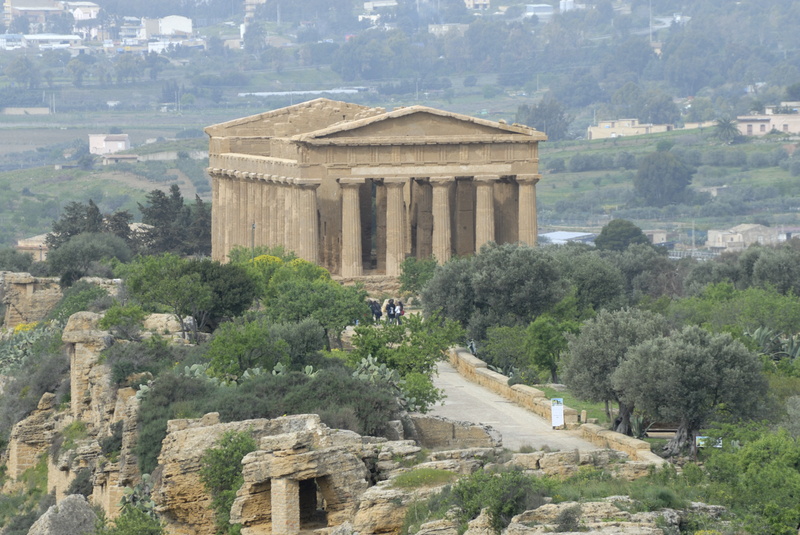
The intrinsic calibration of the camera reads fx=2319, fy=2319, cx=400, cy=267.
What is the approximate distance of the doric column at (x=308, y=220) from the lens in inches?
3322

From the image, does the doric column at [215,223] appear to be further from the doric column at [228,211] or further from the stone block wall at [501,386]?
the stone block wall at [501,386]

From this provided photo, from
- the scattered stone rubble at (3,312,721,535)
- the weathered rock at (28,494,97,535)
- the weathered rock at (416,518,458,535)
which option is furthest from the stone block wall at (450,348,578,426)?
the weathered rock at (416,518,458,535)

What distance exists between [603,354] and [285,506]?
43.7ft

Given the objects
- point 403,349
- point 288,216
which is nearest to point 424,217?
point 288,216

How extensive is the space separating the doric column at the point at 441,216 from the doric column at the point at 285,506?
168ft

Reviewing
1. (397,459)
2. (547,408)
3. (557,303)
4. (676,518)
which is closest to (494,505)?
(676,518)

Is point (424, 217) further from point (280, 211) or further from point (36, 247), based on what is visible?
point (36, 247)

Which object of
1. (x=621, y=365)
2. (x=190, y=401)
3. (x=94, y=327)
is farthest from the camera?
(x=94, y=327)

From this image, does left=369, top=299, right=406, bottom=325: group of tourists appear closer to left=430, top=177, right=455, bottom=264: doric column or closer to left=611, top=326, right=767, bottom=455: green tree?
left=430, top=177, right=455, bottom=264: doric column

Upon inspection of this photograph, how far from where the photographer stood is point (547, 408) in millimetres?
46562

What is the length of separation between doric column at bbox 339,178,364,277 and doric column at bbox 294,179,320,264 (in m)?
1.06

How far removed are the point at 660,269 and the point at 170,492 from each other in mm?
63288

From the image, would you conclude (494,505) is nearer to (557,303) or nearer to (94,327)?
(94,327)

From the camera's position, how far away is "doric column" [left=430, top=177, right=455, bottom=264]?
85.8 metres
